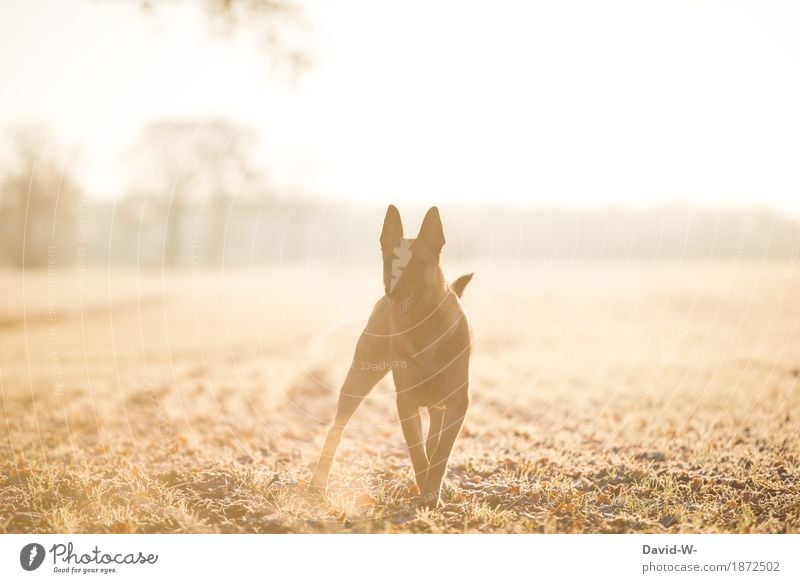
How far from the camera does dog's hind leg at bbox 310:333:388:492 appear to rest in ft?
17.6

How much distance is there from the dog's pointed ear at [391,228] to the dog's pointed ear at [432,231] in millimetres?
207

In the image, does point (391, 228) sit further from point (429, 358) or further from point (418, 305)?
point (429, 358)

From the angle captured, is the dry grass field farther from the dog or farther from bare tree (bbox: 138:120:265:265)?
bare tree (bbox: 138:120:265:265)

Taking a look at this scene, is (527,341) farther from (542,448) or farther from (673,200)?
(542,448)

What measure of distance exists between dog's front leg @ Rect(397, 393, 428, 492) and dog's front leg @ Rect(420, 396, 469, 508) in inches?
4.7

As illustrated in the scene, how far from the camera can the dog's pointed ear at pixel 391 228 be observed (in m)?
5.23

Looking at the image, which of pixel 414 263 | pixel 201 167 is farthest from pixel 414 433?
pixel 201 167

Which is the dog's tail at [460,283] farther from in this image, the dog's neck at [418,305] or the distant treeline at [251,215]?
the distant treeline at [251,215]

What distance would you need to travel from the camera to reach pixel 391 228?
5.26 metres

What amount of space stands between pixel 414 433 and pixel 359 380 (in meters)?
0.63

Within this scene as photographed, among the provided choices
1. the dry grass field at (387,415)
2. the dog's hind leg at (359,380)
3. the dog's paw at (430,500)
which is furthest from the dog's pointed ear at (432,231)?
the dry grass field at (387,415)

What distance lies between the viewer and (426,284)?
5.17m
